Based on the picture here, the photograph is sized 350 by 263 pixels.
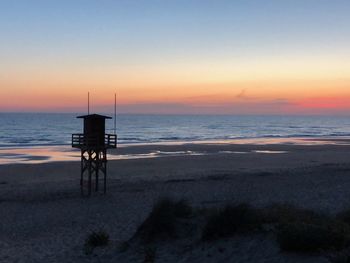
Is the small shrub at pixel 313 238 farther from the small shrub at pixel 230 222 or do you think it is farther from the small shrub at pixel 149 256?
the small shrub at pixel 149 256

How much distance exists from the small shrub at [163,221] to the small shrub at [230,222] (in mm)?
1335

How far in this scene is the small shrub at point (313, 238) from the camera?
32.9 feet

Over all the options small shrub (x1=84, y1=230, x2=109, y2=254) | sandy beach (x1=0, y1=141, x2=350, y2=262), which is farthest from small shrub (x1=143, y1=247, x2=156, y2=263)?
small shrub (x1=84, y1=230, x2=109, y2=254)

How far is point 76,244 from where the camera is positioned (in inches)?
605

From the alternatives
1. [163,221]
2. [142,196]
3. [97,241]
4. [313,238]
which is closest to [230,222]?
[163,221]

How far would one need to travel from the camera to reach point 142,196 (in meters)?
24.9

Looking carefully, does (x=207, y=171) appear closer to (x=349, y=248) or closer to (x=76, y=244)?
(x=76, y=244)

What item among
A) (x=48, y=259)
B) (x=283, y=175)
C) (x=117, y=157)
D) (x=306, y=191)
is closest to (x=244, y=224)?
(x=48, y=259)

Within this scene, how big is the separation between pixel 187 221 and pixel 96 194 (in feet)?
42.3

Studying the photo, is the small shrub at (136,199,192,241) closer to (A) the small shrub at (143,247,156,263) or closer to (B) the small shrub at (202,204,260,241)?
(A) the small shrub at (143,247,156,263)

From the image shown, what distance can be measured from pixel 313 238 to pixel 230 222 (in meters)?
2.63

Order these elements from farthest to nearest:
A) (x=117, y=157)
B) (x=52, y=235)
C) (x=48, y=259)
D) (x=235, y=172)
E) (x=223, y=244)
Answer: (x=117, y=157) → (x=235, y=172) → (x=52, y=235) → (x=48, y=259) → (x=223, y=244)

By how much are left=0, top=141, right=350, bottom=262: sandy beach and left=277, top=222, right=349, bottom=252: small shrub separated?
0.25 m

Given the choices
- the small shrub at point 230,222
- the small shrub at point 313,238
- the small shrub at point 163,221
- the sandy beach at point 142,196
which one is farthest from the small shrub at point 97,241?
the small shrub at point 313,238
